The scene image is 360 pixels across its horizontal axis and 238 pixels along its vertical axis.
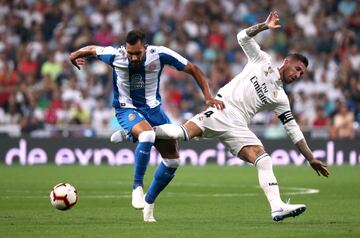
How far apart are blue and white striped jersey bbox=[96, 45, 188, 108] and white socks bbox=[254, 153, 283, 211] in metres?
1.55

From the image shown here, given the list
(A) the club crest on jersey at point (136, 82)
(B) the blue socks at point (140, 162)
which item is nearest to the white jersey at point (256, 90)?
(A) the club crest on jersey at point (136, 82)

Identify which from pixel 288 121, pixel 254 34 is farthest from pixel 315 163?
pixel 254 34

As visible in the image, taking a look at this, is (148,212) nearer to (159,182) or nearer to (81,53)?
(159,182)

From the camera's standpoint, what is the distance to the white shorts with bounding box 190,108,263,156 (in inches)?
492

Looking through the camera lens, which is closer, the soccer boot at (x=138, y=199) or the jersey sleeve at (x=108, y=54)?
the soccer boot at (x=138, y=199)

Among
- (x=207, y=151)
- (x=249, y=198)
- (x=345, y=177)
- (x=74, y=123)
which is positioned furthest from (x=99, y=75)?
(x=249, y=198)

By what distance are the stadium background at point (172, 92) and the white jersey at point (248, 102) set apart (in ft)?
14.0

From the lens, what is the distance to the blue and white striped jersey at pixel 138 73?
12.6 meters

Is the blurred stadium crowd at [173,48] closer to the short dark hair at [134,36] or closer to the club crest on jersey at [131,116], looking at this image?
the club crest on jersey at [131,116]

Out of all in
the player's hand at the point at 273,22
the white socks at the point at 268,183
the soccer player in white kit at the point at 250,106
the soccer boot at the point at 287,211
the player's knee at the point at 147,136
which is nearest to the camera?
the soccer boot at the point at 287,211

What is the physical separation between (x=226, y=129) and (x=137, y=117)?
3.60 ft

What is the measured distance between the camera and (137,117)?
12.6m

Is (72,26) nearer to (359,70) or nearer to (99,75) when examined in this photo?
(99,75)

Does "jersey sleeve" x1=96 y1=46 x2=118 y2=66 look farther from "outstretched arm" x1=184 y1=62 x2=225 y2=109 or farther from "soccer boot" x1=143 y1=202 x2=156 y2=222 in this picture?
"soccer boot" x1=143 y1=202 x2=156 y2=222
